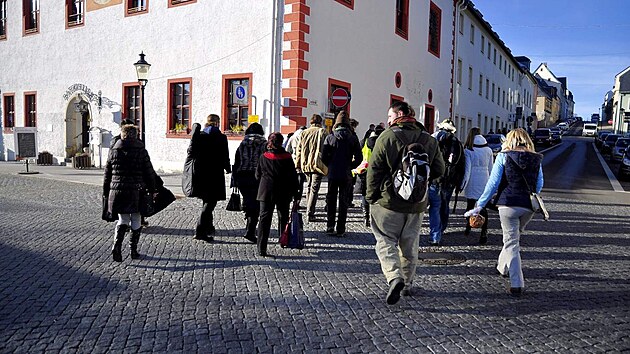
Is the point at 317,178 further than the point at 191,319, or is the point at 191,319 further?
the point at 317,178

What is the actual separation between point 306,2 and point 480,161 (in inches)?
357

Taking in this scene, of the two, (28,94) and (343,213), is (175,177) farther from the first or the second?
(28,94)

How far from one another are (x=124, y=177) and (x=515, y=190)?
4.35 metres

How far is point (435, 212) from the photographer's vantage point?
23.9ft

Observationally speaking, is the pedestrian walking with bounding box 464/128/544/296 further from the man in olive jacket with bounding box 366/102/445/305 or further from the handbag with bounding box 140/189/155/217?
the handbag with bounding box 140/189/155/217

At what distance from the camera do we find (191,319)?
4383 mm

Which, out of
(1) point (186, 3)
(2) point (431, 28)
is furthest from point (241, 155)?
(2) point (431, 28)

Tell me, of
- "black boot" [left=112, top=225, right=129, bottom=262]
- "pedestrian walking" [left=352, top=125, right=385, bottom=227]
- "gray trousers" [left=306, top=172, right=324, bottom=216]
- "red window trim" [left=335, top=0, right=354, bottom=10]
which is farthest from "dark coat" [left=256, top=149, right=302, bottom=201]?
"red window trim" [left=335, top=0, right=354, bottom=10]

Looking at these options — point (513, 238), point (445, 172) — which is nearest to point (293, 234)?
point (445, 172)

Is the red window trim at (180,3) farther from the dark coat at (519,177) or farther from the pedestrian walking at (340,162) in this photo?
the dark coat at (519,177)

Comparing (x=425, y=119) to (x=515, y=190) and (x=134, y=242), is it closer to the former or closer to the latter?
(x=515, y=190)

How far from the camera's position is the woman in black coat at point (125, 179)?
20.0ft

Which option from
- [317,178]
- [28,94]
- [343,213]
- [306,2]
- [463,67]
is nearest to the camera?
[343,213]

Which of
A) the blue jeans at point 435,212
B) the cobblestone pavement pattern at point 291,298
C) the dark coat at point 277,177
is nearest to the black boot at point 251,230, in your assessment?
the cobblestone pavement pattern at point 291,298
